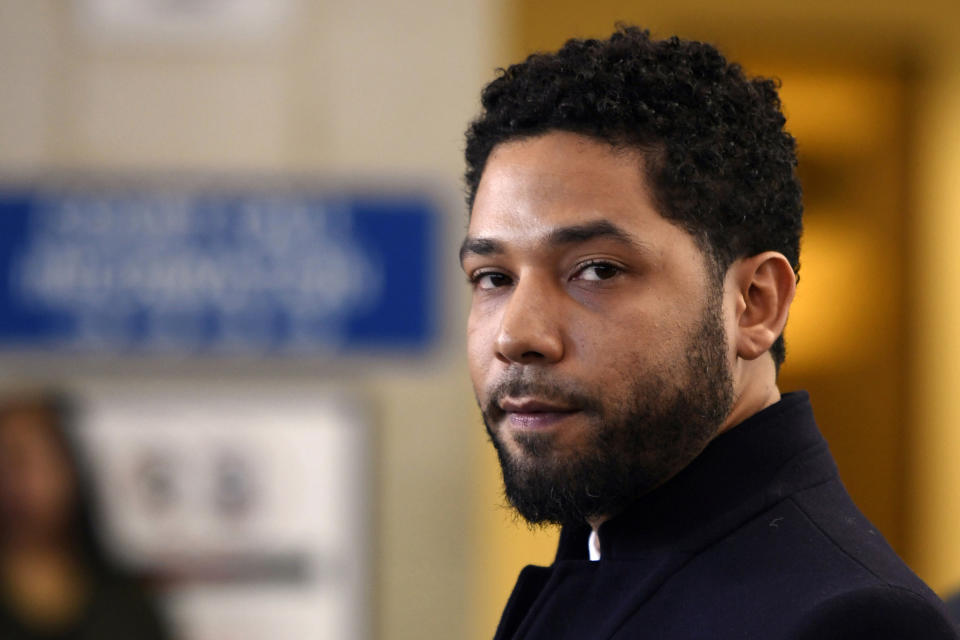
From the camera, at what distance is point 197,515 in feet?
12.8

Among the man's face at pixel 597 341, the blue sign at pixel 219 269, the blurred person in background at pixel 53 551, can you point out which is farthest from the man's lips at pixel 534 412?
the blurred person in background at pixel 53 551

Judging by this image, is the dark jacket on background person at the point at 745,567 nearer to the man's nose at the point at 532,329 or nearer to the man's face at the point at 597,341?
the man's face at the point at 597,341

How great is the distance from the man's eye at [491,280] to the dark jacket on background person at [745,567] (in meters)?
0.26

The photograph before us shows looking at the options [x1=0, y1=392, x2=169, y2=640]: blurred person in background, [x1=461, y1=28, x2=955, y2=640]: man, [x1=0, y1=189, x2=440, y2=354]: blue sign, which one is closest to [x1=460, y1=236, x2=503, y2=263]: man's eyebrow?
[x1=461, y1=28, x2=955, y2=640]: man

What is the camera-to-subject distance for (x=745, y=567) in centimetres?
111

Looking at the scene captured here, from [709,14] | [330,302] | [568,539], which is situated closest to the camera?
[568,539]

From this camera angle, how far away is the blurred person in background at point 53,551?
3.89 m

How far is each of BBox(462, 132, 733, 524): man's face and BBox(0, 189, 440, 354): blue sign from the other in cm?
265

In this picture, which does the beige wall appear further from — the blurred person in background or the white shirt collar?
the white shirt collar

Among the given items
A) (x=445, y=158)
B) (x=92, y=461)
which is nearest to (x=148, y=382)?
(x=92, y=461)

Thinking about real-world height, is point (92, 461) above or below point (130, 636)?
above

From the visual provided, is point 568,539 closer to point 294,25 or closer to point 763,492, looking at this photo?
point 763,492

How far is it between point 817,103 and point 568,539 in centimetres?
334

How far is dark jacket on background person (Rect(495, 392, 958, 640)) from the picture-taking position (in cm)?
102
